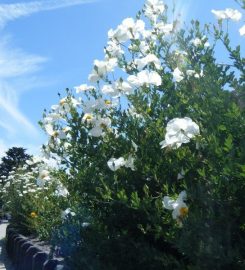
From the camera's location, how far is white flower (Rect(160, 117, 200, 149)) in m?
2.75

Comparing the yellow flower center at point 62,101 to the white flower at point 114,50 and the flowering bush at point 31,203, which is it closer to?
the white flower at point 114,50

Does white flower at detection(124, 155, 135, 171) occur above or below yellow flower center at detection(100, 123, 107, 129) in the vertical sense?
below

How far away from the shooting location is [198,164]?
10.0 feet

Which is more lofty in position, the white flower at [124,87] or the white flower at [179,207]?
the white flower at [124,87]

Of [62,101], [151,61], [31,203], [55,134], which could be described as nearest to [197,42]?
[151,61]

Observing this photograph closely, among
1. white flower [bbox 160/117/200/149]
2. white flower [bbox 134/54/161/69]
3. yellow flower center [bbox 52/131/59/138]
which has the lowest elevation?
white flower [bbox 160/117/200/149]

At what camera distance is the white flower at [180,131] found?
2.75m

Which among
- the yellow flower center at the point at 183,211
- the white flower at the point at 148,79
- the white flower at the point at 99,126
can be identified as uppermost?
the white flower at the point at 148,79

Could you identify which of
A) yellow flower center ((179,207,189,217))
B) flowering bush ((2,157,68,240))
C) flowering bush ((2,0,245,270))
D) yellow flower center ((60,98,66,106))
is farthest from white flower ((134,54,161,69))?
flowering bush ((2,157,68,240))

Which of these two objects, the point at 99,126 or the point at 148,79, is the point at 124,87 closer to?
the point at 148,79

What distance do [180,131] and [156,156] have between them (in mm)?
725

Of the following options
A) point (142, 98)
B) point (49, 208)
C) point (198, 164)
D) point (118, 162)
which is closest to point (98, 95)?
point (142, 98)

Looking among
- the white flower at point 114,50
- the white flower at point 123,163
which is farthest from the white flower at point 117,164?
the white flower at point 114,50

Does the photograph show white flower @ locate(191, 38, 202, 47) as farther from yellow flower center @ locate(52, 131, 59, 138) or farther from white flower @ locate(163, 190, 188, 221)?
yellow flower center @ locate(52, 131, 59, 138)
